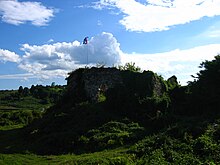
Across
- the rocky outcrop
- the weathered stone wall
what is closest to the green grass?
the rocky outcrop

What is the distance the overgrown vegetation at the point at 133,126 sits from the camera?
1778 cm

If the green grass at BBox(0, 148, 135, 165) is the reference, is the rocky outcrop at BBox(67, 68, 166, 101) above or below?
above

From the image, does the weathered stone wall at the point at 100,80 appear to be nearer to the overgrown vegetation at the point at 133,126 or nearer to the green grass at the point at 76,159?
→ the overgrown vegetation at the point at 133,126

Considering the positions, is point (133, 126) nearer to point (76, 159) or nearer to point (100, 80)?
point (100, 80)

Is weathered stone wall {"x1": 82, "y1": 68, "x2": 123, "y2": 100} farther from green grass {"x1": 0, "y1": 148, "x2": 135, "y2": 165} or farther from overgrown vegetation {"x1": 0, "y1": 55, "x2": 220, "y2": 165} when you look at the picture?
green grass {"x1": 0, "y1": 148, "x2": 135, "y2": 165}

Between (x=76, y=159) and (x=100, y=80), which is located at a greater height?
(x=100, y=80)

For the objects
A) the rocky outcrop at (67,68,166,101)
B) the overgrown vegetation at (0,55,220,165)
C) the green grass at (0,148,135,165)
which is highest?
the rocky outcrop at (67,68,166,101)

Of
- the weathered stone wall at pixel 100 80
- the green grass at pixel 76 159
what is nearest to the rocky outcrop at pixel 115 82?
the weathered stone wall at pixel 100 80

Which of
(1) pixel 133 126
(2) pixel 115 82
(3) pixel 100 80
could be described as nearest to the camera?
(1) pixel 133 126

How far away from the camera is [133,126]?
24.0 m

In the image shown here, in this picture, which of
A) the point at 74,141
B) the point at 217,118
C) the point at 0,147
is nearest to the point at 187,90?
the point at 217,118

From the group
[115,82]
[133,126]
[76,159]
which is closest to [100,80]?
[115,82]

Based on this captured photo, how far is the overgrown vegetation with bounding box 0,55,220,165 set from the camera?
17781 mm

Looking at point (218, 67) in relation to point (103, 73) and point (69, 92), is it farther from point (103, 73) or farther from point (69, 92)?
point (69, 92)
